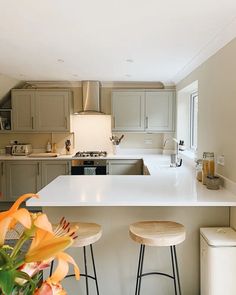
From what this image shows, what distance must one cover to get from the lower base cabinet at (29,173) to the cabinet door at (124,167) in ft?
2.41

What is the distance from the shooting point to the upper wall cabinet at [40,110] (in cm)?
502

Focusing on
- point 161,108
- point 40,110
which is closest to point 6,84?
point 40,110

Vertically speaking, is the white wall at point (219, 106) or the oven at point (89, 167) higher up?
the white wall at point (219, 106)

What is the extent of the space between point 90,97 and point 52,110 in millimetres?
721

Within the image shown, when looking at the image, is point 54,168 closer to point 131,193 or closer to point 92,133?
point 92,133

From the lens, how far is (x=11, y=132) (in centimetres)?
513

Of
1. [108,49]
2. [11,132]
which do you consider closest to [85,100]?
[11,132]

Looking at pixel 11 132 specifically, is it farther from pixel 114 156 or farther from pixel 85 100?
pixel 114 156

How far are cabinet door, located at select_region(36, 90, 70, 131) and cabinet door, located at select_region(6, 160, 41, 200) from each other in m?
0.71

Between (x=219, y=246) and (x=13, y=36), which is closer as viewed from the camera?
(x=219, y=246)

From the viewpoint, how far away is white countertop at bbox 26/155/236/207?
6.57 ft

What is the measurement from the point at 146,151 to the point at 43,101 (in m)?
2.11

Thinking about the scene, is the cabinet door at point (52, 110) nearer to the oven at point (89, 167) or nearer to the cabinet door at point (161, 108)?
the oven at point (89, 167)

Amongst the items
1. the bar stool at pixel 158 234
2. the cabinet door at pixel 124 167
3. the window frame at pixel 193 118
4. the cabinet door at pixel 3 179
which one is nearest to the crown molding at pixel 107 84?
the window frame at pixel 193 118
